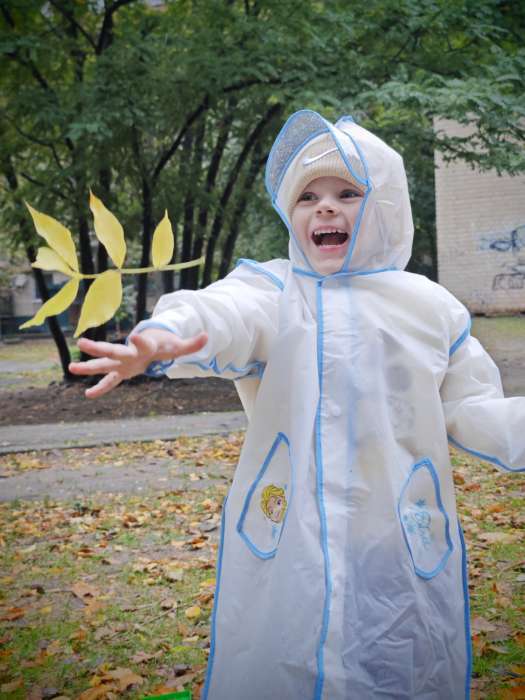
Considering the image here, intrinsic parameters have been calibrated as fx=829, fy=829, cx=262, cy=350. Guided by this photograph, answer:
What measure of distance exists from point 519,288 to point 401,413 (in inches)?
271

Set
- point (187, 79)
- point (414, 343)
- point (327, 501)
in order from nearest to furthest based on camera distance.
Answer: point (327, 501)
point (414, 343)
point (187, 79)

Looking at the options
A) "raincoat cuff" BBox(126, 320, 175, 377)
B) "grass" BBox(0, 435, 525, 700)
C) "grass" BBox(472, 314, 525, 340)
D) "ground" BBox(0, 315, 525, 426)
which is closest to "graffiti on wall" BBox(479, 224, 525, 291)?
"grass" BBox(472, 314, 525, 340)

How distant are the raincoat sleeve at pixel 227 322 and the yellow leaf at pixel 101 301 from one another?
0.15 m

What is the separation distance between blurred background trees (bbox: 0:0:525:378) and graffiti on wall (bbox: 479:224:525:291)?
38.8 inches

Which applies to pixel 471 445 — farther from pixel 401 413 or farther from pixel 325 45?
pixel 325 45

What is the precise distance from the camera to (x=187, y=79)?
969 cm

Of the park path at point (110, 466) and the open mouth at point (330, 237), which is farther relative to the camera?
the park path at point (110, 466)

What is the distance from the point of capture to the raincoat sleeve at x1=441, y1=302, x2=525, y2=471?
7.11 feet

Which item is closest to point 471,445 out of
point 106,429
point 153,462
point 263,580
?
point 263,580

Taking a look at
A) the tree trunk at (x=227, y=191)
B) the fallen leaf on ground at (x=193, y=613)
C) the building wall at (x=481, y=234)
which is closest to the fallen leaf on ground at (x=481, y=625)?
the fallen leaf on ground at (x=193, y=613)

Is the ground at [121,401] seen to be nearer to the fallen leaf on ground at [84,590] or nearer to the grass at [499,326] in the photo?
the grass at [499,326]

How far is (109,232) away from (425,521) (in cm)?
110

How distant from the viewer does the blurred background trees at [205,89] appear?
8359 millimetres

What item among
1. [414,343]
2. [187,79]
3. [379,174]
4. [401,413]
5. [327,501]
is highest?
[187,79]
